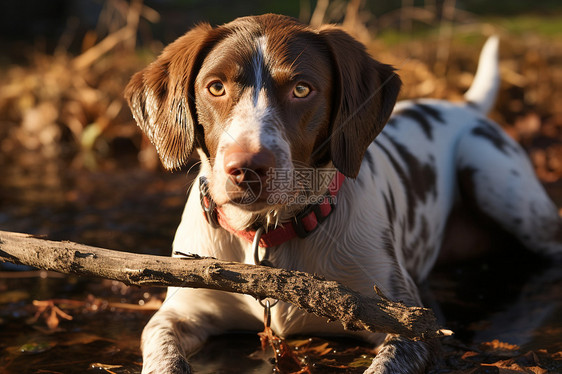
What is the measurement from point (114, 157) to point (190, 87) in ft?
16.3

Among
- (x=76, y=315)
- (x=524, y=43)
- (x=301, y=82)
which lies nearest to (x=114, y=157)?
(x=76, y=315)

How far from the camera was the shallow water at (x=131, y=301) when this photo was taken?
10.2ft

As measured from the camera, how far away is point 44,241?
2682mm

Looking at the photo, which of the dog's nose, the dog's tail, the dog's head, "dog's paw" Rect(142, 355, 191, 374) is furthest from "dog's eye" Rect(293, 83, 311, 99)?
the dog's tail

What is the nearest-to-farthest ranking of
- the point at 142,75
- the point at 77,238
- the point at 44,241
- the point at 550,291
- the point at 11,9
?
the point at 44,241
the point at 142,75
the point at 550,291
the point at 77,238
the point at 11,9

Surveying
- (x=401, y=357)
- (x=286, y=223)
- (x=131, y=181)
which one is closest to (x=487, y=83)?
(x=286, y=223)

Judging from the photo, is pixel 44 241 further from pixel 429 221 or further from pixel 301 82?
pixel 429 221

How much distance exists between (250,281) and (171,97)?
40.1 inches

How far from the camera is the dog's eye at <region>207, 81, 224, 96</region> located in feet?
9.30

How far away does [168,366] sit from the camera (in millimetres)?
2725

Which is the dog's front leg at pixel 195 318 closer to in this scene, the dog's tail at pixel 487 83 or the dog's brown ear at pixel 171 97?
the dog's brown ear at pixel 171 97

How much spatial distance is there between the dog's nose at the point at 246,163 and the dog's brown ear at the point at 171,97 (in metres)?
0.57
